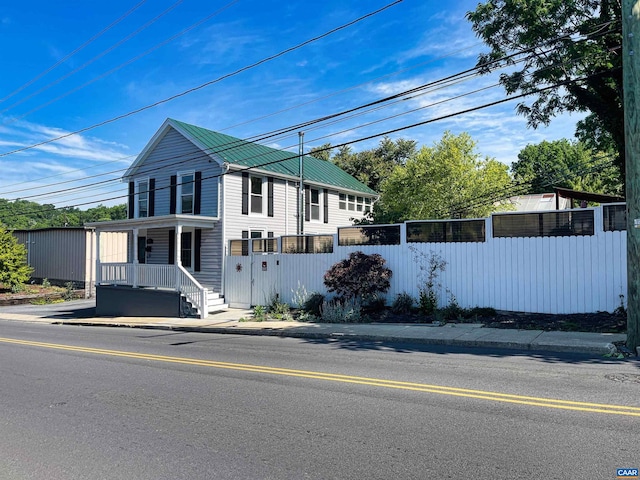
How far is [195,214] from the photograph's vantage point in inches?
852

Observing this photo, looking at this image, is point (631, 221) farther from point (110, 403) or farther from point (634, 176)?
point (110, 403)

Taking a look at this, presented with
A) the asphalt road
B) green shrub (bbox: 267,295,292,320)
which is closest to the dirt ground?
the asphalt road

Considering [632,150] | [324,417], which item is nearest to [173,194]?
[632,150]

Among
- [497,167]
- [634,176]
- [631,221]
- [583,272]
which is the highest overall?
[497,167]

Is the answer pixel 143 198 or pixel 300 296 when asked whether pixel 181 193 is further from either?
pixel 300 296

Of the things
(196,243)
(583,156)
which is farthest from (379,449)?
(583,156)

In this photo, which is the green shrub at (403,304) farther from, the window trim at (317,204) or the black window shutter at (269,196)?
the window trim at (317,204)

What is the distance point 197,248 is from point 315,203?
754 cm

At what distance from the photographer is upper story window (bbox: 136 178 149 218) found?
24.0 m

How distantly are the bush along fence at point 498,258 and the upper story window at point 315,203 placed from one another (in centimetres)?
776

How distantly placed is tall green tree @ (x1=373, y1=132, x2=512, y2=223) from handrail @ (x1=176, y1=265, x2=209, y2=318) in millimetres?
12886

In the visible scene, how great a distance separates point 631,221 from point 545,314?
451 centimetres

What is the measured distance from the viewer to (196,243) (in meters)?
21.7

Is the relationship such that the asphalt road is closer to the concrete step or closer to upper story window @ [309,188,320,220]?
the concrete step
